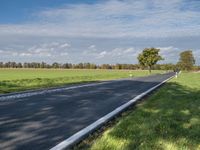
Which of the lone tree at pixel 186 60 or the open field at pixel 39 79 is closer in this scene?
the open field at pixel 39 79

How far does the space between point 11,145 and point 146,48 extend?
4039 inches

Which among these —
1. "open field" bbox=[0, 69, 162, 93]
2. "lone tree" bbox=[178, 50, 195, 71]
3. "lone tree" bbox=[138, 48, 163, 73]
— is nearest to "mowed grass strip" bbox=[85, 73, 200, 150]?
"open field" bbox=[0, 69, 162, 93]

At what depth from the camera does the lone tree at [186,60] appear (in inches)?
6102

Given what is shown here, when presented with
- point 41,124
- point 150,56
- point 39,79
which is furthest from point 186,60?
point 41,124

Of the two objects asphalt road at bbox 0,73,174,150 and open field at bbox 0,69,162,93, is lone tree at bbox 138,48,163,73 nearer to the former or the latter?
open field at bbox 0,69,162,93

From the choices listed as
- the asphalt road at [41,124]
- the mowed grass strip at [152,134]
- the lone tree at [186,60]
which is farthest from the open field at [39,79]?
the lone tree at [186,60]

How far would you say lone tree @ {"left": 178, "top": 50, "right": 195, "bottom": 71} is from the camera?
15500 centimetres

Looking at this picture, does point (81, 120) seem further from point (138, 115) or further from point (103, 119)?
point (138, 115)

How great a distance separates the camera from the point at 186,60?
157m

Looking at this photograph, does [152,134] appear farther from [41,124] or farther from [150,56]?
[150,56]

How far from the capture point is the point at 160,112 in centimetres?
1124

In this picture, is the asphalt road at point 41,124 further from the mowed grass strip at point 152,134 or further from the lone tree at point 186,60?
the lone tree at point 186,60

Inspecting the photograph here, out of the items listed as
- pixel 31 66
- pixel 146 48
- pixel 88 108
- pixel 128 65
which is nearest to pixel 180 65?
pixel 128 65

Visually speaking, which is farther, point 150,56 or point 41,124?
point 150,56
